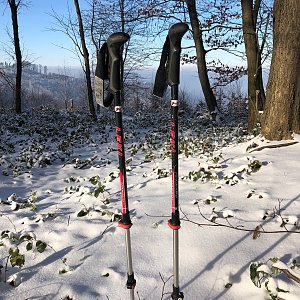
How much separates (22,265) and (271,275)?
246cm

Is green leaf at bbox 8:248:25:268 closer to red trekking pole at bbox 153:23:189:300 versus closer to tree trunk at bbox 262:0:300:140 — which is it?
red trekking pole at bbox 153:23:189:300

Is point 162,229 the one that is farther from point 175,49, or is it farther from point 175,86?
point 175,49

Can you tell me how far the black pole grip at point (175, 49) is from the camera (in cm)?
207

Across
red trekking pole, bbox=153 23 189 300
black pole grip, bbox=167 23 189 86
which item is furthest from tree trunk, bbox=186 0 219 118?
black pole grip, bbox=167 23 189 86

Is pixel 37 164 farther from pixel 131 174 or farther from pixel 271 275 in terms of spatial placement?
pixel 271 275

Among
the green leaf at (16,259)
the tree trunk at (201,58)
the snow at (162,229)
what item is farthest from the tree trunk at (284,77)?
the tree trunk at (201,58)

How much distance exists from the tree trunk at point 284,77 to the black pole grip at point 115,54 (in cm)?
468

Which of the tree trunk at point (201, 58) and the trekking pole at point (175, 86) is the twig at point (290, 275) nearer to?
the trekking pole at point (175, 86)

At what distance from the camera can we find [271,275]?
236cm

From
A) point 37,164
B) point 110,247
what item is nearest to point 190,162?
point 110,247

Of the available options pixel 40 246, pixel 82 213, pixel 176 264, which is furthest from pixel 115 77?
pixel 82 213

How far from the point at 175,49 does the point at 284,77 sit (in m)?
4.40

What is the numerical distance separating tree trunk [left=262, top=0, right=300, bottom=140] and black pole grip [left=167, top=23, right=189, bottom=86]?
437cm

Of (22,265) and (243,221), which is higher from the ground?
Result: (243,221)
